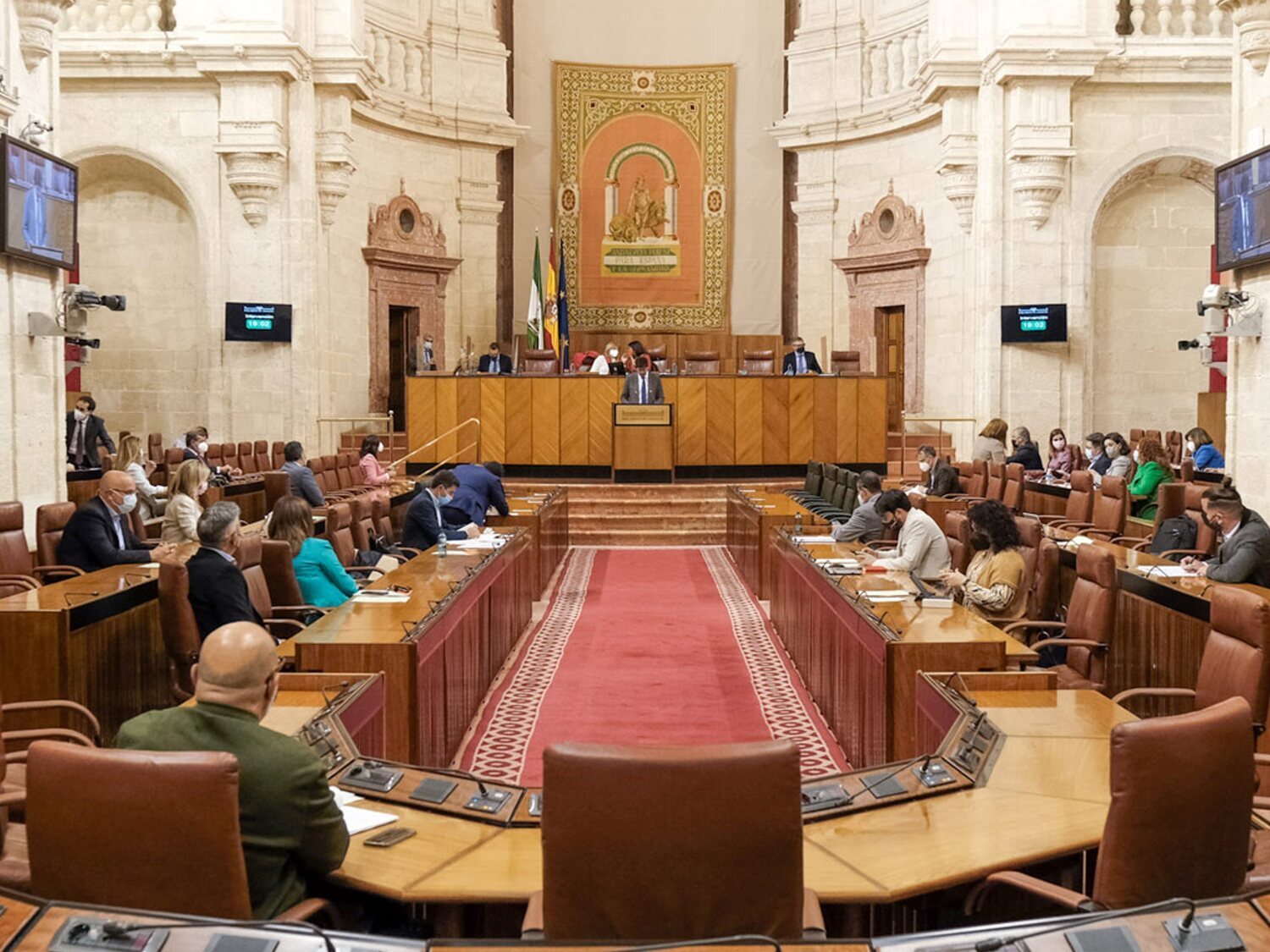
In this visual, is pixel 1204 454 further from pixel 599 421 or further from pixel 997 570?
pixel 997 570

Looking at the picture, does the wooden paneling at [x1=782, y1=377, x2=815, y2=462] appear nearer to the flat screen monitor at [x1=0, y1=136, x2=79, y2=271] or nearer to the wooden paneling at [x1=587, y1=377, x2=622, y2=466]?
the wooden paneling at [x1=587, y1=377, x2=622, y2=466]

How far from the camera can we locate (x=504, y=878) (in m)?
2.50

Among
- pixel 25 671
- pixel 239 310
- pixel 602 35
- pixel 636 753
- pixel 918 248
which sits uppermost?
pixel 602 35

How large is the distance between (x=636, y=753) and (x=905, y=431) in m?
15.8

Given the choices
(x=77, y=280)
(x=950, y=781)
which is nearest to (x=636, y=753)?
(x=950, y=781)

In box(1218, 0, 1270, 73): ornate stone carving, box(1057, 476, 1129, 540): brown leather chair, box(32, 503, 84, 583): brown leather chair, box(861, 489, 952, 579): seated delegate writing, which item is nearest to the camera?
box(861, 489, 952, 579): seated delegate writing

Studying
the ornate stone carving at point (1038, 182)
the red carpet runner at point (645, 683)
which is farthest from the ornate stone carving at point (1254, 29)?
the ornate stone carving at point (1038, 182)

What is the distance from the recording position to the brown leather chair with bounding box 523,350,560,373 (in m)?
16.6

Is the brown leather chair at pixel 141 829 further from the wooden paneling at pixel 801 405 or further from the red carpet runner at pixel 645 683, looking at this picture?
the wooden paneling at pixel 801 405

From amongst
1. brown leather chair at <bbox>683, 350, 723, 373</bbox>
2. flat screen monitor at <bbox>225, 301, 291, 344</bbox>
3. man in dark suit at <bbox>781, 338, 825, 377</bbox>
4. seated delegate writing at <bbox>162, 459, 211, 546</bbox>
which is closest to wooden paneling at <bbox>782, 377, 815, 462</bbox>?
man in dark suit at <bbox>781, 338, 825, 377</bbox>

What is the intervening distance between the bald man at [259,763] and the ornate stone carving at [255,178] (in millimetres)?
13882

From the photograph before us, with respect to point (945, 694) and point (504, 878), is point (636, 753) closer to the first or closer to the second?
point (504, 878)

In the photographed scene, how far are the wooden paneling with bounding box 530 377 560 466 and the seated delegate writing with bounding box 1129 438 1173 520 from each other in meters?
7.51

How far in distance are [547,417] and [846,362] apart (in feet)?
13.6
